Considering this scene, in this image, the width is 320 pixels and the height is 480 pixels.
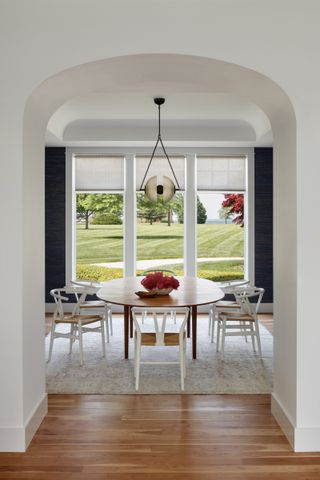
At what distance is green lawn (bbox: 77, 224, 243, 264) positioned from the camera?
765 centimetres

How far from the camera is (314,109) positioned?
9.30 ft

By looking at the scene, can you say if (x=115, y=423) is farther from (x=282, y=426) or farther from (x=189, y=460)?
(x=282, y=426)

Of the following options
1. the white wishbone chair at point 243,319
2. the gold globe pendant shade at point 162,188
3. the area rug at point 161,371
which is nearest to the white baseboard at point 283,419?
the area rug at point 161,371

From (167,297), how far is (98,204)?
11.3ft

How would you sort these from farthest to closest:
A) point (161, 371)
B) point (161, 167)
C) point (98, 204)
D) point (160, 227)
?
1. point (160, 227)
2. point (98, 204)
3. point (161, 167)
4. point (161, 371)

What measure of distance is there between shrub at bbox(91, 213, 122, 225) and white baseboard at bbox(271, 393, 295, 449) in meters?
4.66

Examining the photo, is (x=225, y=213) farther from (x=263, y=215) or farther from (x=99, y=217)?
(x=99, y=217)

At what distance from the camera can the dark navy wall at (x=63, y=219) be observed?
23.9 feet

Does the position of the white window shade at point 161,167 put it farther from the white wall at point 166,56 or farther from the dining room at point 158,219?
the white wall at point 166,56

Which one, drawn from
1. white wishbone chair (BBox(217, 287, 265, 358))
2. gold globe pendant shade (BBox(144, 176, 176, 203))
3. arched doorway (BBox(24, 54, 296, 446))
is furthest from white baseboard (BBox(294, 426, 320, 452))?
gold globe pendant shade (BBox(144, 176, 176, 203))

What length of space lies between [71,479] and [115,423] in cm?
75

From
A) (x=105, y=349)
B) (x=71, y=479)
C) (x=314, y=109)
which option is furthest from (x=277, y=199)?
(x=105, y=349)

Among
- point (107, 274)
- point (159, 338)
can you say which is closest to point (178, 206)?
point (107, 274)

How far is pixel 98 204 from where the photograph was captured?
24.7 ft
